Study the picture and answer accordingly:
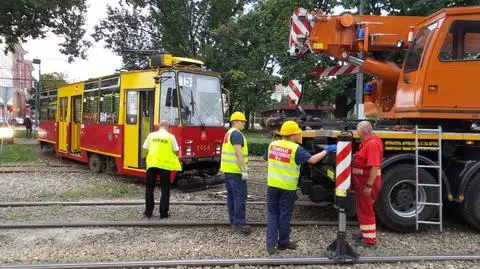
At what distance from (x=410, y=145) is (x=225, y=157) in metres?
2.86

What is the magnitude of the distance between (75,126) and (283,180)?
41.7 feet

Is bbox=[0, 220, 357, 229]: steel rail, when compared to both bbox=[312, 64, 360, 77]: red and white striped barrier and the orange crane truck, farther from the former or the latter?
bbox=[312, 64, 360, 77]: red and white striped barrier

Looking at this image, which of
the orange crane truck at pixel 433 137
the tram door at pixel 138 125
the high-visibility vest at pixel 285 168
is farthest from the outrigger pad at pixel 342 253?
the tram door at pixel 138 125

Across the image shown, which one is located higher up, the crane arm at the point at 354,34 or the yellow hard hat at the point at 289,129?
the crane arm at the point at 354,34

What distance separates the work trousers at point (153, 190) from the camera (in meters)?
8.68

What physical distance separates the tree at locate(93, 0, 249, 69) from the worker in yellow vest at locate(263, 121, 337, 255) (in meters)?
34.0

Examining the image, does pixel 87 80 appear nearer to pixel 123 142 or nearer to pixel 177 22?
pixel 123 142

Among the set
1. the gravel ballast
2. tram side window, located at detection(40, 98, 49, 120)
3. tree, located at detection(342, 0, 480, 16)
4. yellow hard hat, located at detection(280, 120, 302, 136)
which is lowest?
the gravel ballast

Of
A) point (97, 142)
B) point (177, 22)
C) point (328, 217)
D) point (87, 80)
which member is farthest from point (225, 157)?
point (177, 22)

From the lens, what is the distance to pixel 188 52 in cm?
4109

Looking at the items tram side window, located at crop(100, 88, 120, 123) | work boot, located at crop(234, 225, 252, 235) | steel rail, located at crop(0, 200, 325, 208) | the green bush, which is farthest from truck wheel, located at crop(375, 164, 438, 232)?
the green bush

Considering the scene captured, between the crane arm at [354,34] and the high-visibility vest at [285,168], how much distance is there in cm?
319

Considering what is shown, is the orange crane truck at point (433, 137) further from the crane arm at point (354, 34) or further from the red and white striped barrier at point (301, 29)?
the red and white striped barrier at point (301, 29)

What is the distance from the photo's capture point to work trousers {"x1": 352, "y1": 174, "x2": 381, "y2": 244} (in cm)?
704
